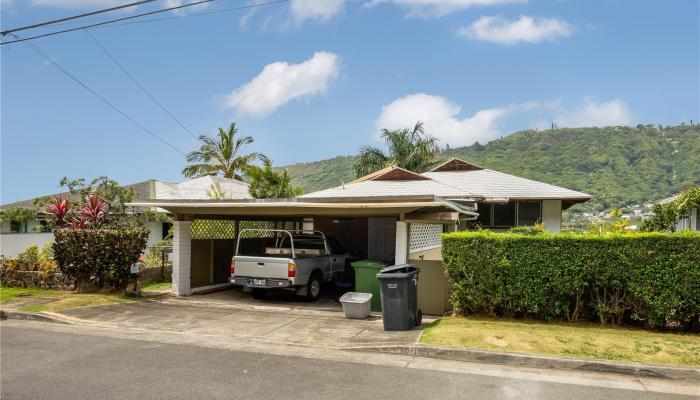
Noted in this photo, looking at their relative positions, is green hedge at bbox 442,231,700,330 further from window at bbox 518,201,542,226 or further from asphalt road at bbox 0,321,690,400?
window at bbox 518,201,542,226

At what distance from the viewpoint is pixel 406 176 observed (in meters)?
19.4

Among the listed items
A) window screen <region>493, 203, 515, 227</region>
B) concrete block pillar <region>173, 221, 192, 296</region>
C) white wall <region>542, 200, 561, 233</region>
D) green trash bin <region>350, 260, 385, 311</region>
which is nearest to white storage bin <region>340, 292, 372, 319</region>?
green trash bin <region>350, 260, 385, 311</region>

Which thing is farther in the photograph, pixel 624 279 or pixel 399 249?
pixel 399 249

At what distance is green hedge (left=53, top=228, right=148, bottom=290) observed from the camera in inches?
531

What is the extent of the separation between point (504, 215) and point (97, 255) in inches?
543

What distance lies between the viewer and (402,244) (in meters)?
11.8

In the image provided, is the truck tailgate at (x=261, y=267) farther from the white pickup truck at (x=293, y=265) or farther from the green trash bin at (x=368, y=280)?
the green trash bin at (x=368, y=280)

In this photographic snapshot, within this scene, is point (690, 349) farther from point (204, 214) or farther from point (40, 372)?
point (204, 214)

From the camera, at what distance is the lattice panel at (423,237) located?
12.6 meters

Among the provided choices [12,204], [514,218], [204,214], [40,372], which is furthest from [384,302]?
[12,204]

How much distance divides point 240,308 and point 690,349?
914 cm

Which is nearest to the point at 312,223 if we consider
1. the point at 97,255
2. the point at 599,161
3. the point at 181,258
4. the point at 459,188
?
the point at 459,188

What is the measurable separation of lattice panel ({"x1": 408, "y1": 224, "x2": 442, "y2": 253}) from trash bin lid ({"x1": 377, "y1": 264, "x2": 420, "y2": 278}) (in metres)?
1.86

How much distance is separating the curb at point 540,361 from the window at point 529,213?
1243 centimetres
